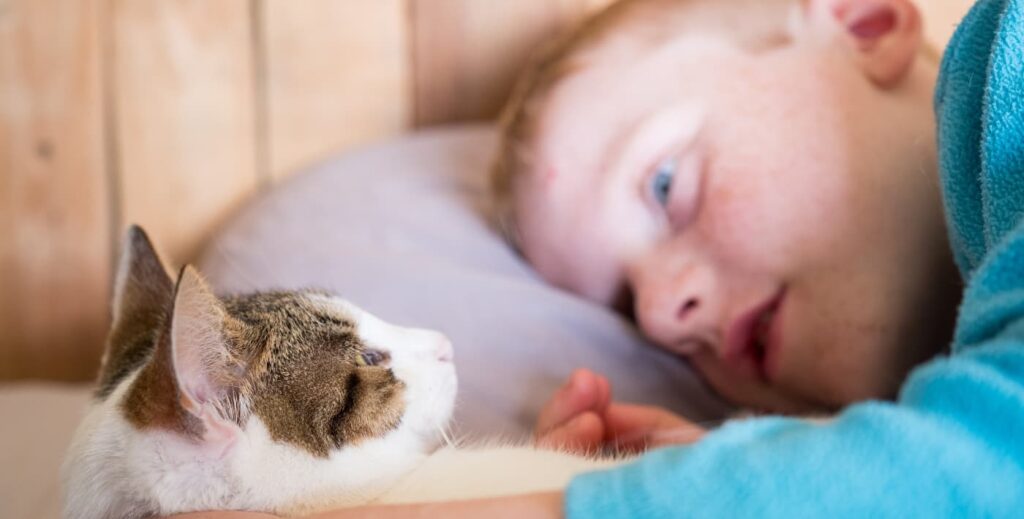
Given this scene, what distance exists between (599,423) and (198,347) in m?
0.37

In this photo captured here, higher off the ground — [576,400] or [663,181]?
[663,181]

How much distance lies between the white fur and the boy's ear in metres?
0.53

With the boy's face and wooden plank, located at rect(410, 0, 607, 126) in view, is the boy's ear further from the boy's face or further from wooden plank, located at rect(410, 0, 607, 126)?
wooden plank, located at rect(410, 0, 607, 126)

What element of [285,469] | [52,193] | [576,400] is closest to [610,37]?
[576,400]

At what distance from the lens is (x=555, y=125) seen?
1000 mm

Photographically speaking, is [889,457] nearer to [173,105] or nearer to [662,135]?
[662,135]

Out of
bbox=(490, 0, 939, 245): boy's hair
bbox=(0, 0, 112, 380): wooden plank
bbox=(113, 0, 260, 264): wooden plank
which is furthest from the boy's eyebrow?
bbox=(0, 0, 112, 380): wooden plank

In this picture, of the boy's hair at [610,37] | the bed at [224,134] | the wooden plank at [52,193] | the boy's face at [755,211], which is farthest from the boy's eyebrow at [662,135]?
the wooden plank at [52,193]

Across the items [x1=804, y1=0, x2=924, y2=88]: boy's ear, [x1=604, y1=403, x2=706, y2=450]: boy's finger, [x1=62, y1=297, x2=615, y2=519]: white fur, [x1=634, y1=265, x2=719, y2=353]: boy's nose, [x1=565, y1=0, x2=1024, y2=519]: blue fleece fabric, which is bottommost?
[x1=604, y1=403, x2=706, y2=450]: boy's finger

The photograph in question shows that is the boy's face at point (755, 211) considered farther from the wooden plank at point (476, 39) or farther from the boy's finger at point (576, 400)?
the wooden plank at point (476, 39)

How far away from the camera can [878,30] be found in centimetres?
95

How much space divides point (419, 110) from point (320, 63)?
163mm

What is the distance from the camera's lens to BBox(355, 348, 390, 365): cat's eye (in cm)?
62

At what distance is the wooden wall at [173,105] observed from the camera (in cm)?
129
